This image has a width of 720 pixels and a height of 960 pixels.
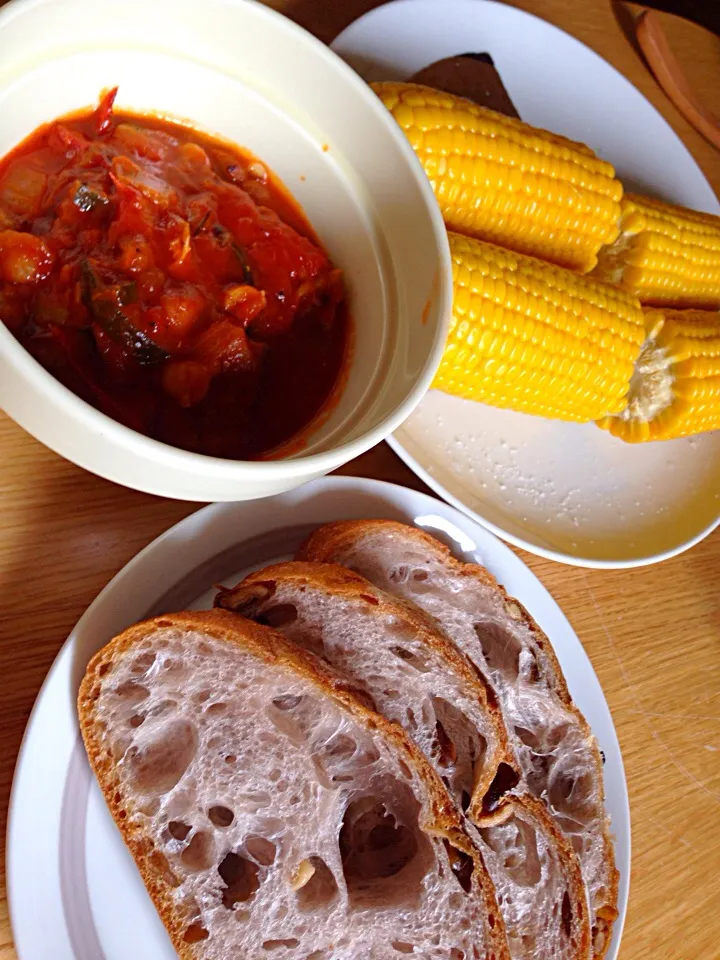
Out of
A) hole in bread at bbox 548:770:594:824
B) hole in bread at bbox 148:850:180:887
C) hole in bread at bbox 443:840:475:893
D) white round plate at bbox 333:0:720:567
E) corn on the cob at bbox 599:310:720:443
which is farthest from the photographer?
corn on the cob at bbox 599:310:720:443

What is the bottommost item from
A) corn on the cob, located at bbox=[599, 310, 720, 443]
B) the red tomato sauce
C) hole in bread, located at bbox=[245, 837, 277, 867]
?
hole in bread, located at bbox=[245, 837, 277, 867]

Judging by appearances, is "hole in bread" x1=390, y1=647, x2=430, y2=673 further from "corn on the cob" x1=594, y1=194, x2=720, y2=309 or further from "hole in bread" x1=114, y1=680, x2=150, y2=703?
"corn on the cob" x1=594, y1=194, x2=720, y2=309

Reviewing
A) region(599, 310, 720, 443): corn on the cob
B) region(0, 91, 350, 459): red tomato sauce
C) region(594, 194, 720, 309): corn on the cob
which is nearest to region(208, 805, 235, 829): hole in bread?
region(0, 91, 350, 459): red tomato sauce

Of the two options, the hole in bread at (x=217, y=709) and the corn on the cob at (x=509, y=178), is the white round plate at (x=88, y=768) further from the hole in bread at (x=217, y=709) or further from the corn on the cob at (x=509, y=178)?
the corn on the cob at (x=509, y=178)

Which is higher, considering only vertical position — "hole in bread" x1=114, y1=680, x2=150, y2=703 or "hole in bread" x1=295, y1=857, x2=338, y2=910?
"hole in bread" x1=114, y1=680, x2=150, y2=703

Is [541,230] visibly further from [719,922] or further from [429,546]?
[719,922]

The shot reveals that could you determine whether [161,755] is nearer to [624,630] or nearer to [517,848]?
[517,848]

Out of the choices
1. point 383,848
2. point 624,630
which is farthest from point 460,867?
point 624,630

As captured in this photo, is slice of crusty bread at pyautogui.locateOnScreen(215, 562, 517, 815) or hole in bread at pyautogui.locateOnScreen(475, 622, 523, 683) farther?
hole in bread at pyautogui.locateOnScreen(475, 622, 523, 683)
